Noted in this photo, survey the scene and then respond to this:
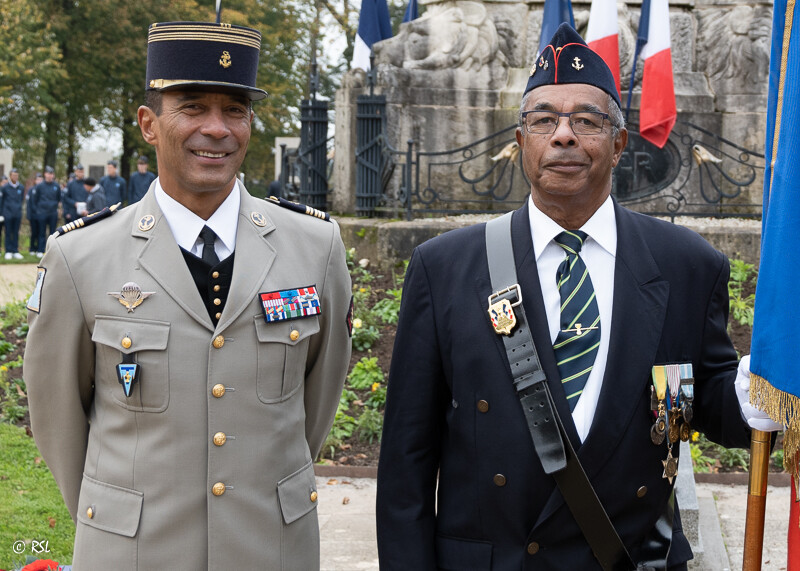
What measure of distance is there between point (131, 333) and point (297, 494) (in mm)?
620

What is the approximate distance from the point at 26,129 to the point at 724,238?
1004 inches

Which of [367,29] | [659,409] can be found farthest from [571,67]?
[367,29]

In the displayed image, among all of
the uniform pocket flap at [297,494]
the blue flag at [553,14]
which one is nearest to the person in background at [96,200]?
the blue flag at [553,14]

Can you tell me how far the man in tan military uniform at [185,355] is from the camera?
269cm

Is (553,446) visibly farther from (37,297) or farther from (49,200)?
(49,200)

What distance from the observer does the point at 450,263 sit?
2.77 m

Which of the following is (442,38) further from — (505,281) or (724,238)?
(505,281)

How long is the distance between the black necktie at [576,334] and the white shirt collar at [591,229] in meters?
0.12

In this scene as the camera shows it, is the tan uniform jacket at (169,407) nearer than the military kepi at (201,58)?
Yes

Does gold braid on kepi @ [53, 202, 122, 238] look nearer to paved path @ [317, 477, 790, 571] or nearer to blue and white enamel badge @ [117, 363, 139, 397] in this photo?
blue and white enamel badge @ [117, 363, 139, 397]

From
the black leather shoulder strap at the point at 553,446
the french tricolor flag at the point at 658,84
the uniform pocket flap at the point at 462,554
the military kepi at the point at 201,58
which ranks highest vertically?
the french tricolor flag at the point at 658,84

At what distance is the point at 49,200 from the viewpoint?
21984mm

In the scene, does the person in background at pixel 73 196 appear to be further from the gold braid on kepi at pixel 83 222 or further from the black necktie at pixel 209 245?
the black necktie at pixel 209 245

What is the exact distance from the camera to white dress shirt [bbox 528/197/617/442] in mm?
2600
